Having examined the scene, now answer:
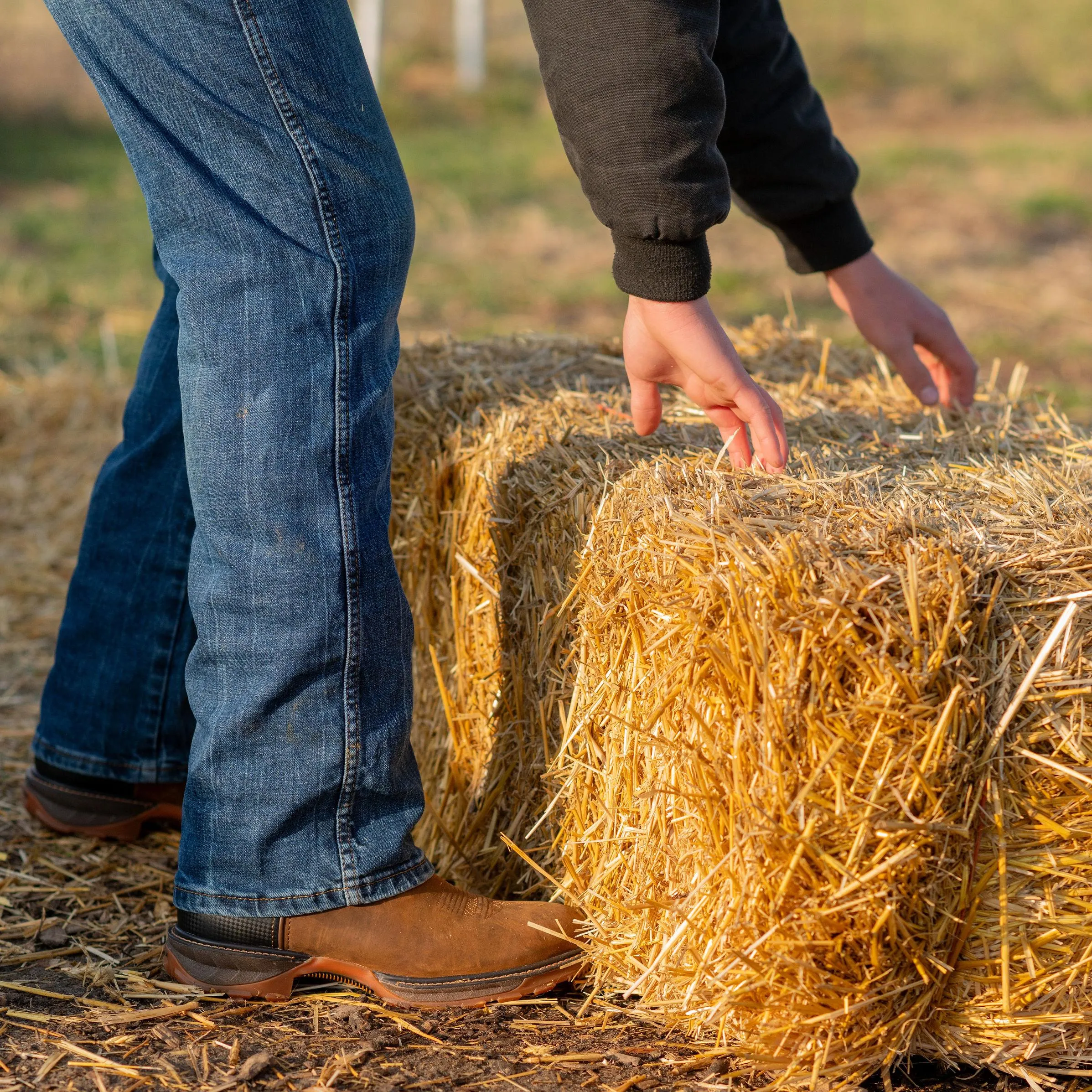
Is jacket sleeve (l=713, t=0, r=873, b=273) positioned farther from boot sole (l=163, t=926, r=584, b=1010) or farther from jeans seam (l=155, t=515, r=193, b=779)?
boot sole (l=163, t=926, r=584, b=1010)

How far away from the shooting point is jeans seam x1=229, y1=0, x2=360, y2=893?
1.48m

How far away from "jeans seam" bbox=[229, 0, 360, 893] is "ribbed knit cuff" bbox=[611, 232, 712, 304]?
362 mm

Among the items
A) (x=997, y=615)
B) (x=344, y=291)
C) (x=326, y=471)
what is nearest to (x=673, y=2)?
(x=344, y=291)

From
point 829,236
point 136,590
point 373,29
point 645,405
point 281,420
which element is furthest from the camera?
point 373,29

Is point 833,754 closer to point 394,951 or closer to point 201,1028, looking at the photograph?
point 394,951

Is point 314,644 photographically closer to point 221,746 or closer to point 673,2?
point 221,746

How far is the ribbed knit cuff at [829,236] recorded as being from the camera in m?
2.29

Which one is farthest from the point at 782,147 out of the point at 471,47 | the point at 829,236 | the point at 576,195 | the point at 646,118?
the point at 471,47

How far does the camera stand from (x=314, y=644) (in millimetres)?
1548

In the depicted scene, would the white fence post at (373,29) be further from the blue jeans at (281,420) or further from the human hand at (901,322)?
the blue jeans at (281,420)

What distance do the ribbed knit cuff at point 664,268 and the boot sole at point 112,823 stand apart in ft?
4.21

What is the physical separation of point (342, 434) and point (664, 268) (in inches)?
18.6

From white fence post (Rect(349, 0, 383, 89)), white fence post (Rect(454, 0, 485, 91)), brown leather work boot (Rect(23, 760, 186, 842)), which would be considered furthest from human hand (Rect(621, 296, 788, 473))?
white fence post (Rect(454, 0, 485, 91))

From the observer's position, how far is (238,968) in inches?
65.7
